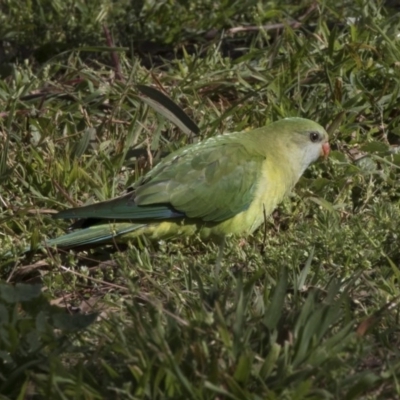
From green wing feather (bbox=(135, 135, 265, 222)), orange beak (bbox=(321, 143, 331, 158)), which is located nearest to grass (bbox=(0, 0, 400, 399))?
orange beak (bbox=(321, 143, 331, 158))

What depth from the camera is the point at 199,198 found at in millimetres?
4941

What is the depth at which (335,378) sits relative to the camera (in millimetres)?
3186

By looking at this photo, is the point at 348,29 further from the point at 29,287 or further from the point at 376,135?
the point at 29,287

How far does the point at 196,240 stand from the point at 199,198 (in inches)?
8.6

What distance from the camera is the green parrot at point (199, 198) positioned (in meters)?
4.85

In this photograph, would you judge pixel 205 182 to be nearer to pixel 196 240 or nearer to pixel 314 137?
pixel 196 240

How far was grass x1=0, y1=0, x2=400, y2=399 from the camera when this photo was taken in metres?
3.26

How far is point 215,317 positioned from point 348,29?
10.8 ft

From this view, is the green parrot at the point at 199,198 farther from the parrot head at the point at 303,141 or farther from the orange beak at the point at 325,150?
the orange beak at the point at 325,150

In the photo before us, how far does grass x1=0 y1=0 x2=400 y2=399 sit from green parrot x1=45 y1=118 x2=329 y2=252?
0.32 feet

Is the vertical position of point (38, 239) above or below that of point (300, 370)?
below

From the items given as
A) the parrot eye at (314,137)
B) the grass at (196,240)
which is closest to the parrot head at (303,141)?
the parrot eye at (314,137)

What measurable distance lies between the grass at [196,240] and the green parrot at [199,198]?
0.10 metres

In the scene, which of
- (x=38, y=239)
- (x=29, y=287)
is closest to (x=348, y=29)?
(x=38, y=239)
